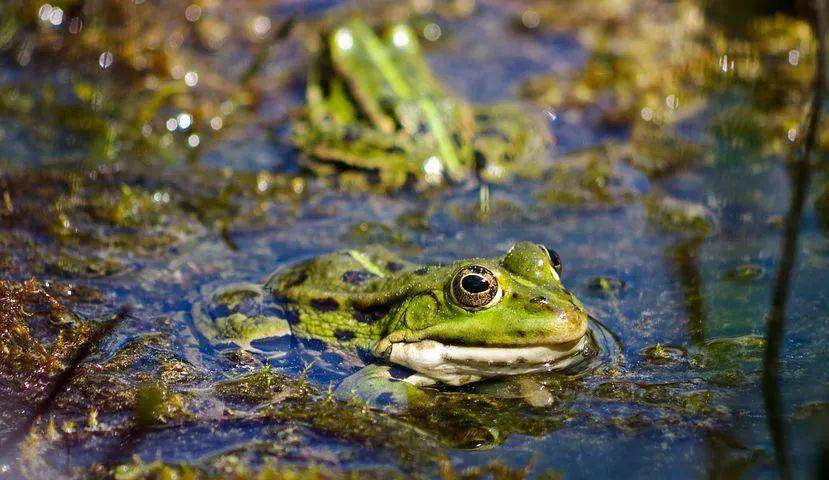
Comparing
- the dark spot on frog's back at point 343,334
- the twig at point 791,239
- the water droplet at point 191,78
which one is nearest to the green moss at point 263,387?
the dark spot on frog's back at point 343,334

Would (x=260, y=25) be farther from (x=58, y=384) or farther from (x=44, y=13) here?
(x=58, y=384)

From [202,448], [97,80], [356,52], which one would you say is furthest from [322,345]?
[97,80]

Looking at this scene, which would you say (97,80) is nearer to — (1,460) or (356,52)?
(356,52)

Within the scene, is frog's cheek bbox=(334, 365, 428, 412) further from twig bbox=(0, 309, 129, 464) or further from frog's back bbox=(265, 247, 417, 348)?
twig bbox=(0, 309, 129, 464)

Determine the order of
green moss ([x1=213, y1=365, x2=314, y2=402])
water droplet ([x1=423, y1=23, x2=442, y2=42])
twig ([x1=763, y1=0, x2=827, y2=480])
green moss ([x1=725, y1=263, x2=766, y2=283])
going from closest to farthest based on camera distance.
→ 1. twig ([x1=763, y1=0, x2=827, y2=480])
2. green moss ([x1=213, y1=365, x2=314, y2=402])
3. green moss ([x1=725, y1=263, x2=766, y2=283])
4. water droplet ([x1=423, y1=23, x2=442, y2=42])

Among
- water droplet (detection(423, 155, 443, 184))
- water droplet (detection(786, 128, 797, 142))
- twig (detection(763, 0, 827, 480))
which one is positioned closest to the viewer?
twig (detection(763, 0, 827, 480))

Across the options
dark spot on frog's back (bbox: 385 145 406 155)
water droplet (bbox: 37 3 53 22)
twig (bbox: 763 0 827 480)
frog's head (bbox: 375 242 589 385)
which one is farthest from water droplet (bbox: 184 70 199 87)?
twig (bbox: 763 0 827 480)
